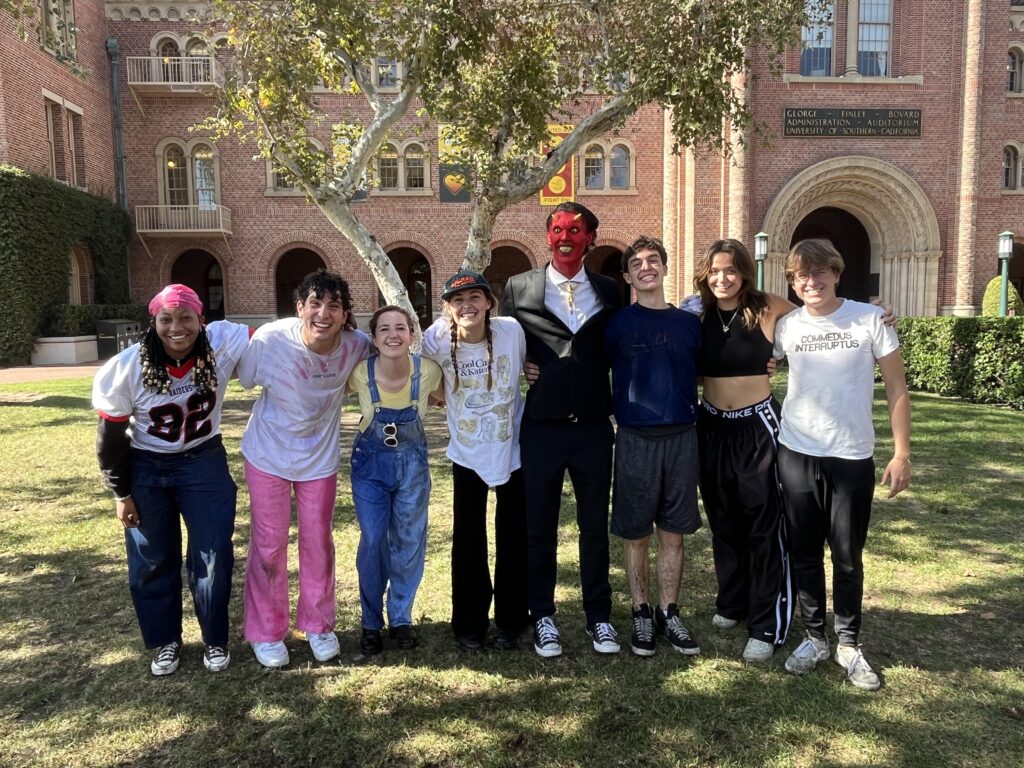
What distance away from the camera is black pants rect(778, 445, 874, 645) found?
2918 mm

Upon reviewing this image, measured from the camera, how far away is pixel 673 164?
20.6 metres

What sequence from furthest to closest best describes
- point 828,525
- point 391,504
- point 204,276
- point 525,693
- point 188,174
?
point 204,276
point 188,174
point 391,504
point 828,525
point 525,693

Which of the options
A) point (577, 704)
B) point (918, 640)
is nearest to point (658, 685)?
point (577, 704)

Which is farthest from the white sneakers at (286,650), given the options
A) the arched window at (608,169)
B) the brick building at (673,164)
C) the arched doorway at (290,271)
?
the arched doorway at (290,271)

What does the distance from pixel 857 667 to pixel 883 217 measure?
21.1 meters

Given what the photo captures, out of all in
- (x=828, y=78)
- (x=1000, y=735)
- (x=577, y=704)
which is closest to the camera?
(x=1000, y=735)

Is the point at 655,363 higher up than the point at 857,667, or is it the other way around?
the point at 655,363

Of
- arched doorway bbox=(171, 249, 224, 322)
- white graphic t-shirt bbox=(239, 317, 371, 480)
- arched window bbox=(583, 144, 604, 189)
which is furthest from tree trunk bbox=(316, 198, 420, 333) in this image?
arched doorway bbox=(171, 249, 224, 322)

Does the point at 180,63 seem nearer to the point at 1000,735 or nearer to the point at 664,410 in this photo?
the point at 664,410

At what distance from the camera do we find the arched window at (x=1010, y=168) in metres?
20.7

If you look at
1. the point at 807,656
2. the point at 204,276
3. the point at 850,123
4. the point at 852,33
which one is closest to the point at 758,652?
the point at 807,656

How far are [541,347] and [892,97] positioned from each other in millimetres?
21113

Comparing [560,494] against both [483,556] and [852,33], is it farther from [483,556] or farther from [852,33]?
[852,33]

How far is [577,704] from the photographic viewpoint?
2.80 m
